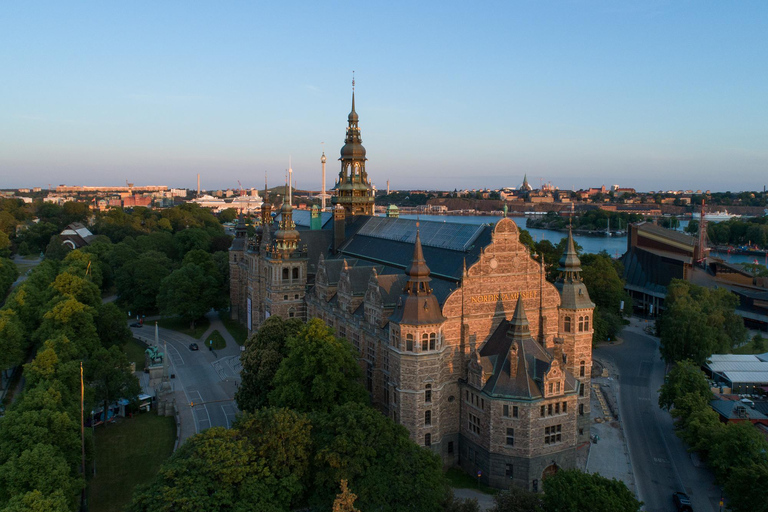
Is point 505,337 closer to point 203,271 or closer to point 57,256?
point 203,271

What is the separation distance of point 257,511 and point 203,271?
74185 millimetres

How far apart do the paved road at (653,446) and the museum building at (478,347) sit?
5912 millimetres

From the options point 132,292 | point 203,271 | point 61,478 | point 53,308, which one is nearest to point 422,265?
point 61,478

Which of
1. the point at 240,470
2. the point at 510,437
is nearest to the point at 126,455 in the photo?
the point at 240,470

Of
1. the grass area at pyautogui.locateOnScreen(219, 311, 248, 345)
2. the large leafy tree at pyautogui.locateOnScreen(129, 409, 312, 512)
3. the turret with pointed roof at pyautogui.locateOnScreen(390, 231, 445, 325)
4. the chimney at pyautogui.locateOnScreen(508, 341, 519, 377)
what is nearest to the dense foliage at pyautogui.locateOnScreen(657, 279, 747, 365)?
the chimney at pyautogui.locateOnScreen(508, 341, 519, 377)

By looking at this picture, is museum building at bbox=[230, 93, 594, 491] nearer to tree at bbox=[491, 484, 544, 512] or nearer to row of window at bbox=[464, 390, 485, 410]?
row of window at bbox=[464, 390, 485, 410]

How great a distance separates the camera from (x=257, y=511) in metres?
33.2

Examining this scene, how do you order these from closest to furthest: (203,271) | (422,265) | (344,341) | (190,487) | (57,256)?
(190,487) < (422,265) < (344,341) < (203,271) < (57,256)

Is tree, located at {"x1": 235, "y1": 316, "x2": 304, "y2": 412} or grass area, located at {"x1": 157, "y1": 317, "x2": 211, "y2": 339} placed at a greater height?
tree, located at {"x1": 235, "y1": 316, "x2": 304, "y2": 412}

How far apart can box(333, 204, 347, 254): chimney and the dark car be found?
5001cm

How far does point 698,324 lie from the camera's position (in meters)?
68.9

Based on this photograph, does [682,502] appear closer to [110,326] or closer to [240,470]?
[240,470]

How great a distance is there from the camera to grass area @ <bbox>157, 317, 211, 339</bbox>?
95019 mm

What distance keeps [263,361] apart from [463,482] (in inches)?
823
